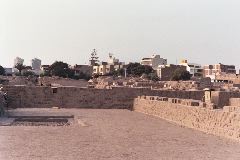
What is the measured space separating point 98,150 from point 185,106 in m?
7.59

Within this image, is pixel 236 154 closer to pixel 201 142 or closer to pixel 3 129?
pixel 201 142

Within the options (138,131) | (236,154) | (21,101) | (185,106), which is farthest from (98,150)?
(21,101)

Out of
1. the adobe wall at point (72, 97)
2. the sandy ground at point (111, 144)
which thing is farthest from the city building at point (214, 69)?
the sandy ground at point (111, 144)

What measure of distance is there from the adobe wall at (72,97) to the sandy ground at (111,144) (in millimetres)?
11333

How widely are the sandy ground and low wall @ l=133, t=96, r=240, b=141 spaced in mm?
378

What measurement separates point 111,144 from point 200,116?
5121 mm

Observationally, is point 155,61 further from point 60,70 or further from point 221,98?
point 221,98

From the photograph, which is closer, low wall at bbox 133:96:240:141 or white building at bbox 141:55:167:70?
low wall at bbox 133:96:240:141

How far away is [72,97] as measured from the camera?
26.5m

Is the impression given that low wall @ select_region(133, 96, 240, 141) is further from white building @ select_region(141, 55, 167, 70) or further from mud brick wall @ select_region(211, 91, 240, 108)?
white building @ select_region(141, 55, 167, 70)

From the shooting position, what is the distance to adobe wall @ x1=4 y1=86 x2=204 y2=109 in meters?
25.8

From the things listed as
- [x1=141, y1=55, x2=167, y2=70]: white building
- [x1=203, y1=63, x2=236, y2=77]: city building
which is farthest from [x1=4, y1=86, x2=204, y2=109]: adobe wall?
[x1=141, y1=55, x2=167, y2=70]: white building

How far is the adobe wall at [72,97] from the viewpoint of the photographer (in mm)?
25844

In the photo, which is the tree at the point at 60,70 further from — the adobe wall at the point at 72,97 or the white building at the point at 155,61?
the white building at the point at 155,61
